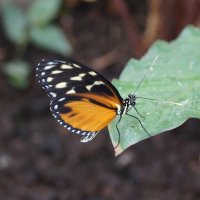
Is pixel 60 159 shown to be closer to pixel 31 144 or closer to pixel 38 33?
pixel 31 144

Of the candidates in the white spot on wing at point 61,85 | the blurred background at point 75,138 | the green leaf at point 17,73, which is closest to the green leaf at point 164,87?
the white spot on wing at point 61,85

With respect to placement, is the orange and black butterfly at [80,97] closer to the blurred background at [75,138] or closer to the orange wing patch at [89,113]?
the orange wing patch at [89,113]

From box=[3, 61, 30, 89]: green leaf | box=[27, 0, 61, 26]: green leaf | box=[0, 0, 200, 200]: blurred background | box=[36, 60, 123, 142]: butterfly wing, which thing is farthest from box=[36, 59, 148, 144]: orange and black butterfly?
box=[27, 0, 61, 26]: green leaf

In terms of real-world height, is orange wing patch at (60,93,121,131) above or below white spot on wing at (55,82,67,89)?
below

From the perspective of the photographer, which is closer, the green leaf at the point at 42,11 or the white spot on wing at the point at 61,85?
the white spot on wing at the point at 61,85

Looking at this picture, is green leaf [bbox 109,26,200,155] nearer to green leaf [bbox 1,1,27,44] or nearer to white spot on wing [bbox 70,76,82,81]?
white spot on wing [bbox 70,76,82,81]
